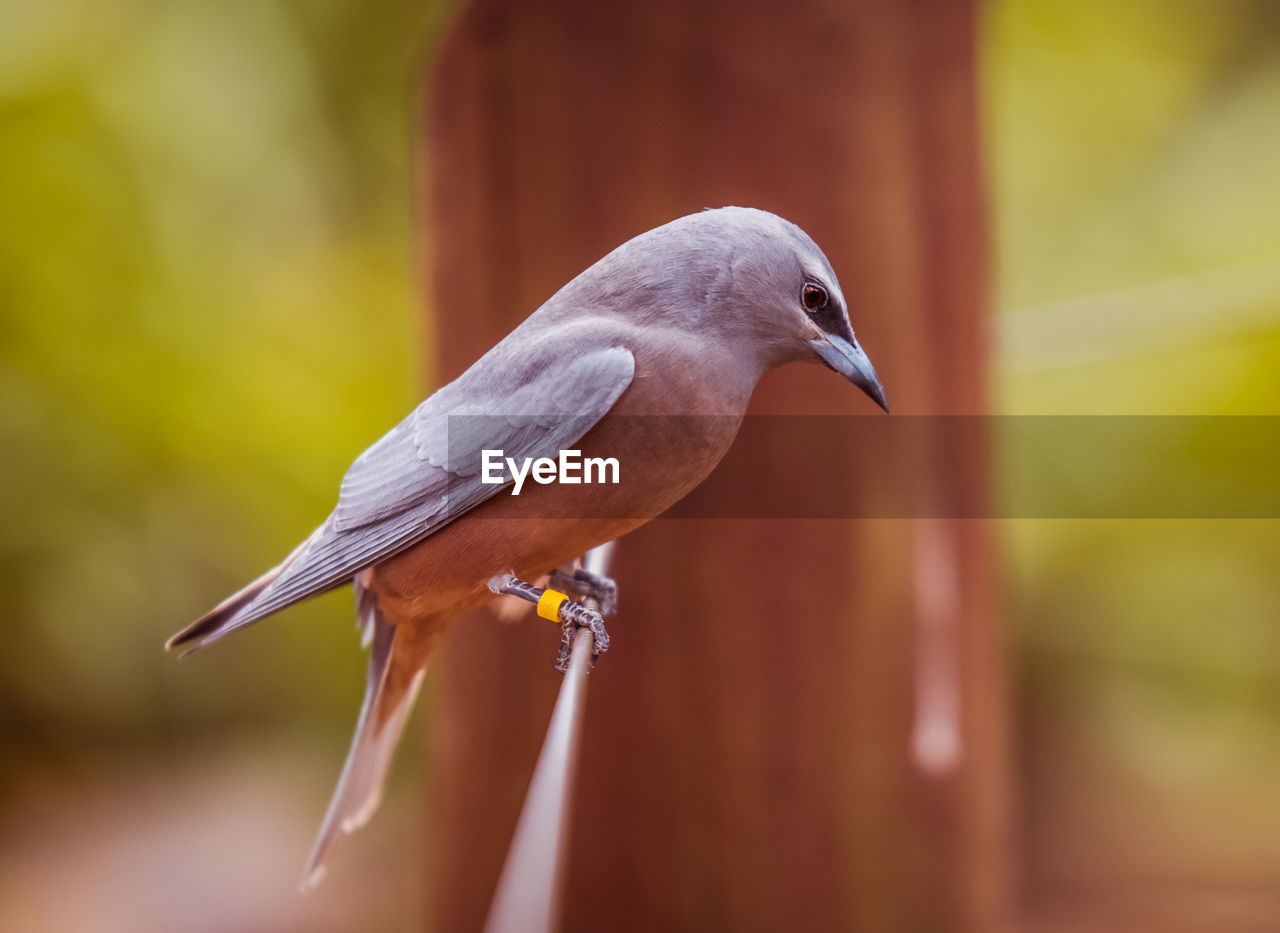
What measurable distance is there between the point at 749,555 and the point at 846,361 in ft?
1.73

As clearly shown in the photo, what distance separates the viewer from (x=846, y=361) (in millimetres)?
804

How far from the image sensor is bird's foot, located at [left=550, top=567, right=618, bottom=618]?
3.33 feet

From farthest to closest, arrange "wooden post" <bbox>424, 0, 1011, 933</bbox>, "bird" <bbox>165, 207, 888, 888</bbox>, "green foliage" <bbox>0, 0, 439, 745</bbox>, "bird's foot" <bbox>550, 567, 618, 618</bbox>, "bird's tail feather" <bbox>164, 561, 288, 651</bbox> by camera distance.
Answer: "green foliage" <bbox>0, 0, 439, 745</bbox> < "wooden post" <bbox>424, 0, 1011, 933</bbox> < "bird's foot" <bbox>550, 567, 618, 618</bbox> < "bird's tail feather" <bbox>164, 561, 288, 651</bbox> < "bird" <bbox>165, 207, 888, 888</bbox>

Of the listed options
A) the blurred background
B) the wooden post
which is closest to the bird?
the wooden post

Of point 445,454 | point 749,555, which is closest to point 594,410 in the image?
point 445,454

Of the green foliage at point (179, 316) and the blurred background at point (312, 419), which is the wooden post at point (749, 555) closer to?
the blurred background at point (312, 419)

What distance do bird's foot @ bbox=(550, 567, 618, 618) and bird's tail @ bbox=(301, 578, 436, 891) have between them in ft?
0.44

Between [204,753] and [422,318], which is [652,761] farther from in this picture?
[204,753]

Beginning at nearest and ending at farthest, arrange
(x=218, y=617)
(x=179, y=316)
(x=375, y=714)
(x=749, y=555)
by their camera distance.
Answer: (x=218, y=617)
(x=375, y=714)
(x=749, y=555)
(x=179, y=316)

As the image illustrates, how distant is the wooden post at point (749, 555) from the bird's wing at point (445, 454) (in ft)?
0.85

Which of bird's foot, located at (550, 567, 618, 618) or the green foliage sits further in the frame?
the green foliage

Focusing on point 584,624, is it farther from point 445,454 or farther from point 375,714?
point 375,714

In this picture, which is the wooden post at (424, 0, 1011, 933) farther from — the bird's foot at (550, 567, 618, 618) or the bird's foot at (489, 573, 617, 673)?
the bird's foot at (489, 573, 617, 673)

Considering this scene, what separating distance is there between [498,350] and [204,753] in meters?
1.71
